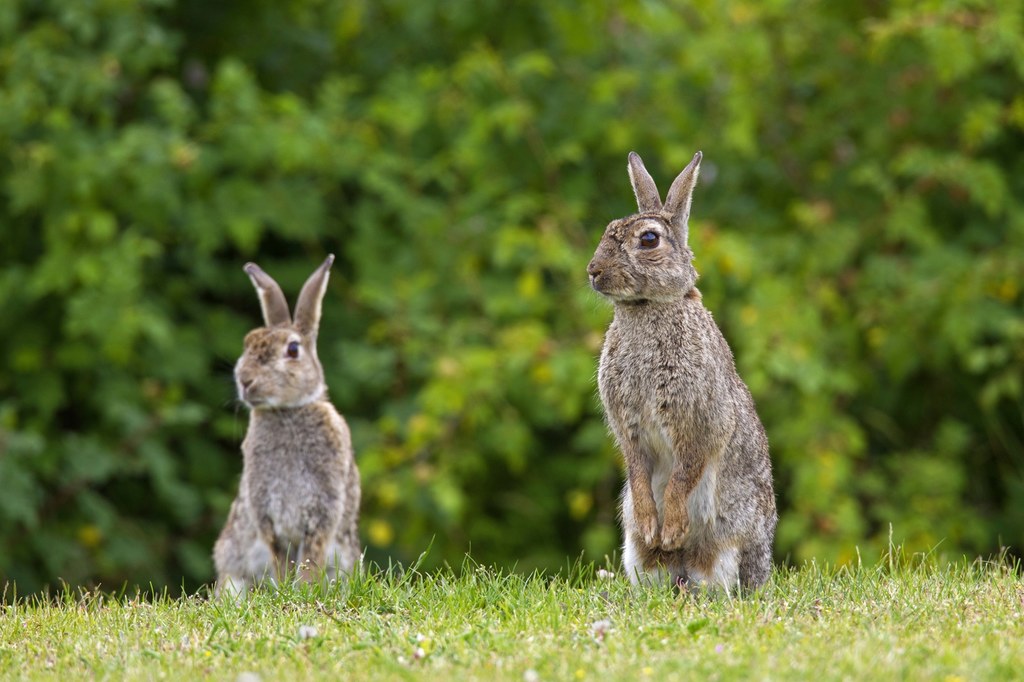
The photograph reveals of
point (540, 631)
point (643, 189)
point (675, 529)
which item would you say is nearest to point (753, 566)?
point (675, 529)

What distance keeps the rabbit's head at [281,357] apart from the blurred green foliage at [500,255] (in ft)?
7.38

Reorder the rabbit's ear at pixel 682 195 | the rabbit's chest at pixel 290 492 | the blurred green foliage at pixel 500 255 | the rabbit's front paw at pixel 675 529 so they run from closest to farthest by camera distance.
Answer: the rabbit's front paw at pixel 675 529 < the rabbit's ear at pixel 682 195 < the rabbit's chest at pixel 290 492 < the blurred green foliage at pixel 500 255

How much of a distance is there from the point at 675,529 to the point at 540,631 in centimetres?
101

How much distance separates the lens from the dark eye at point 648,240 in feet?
21.0

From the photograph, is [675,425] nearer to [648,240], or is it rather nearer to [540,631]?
[648,240]

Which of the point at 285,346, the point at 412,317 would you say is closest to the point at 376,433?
the point at 412,317

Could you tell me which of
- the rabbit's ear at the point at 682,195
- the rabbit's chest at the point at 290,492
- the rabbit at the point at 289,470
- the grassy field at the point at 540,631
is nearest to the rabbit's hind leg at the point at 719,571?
the grassy field at the point at 540,631

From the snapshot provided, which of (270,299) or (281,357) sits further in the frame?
(270,299)

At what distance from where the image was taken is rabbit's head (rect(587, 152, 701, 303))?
635cm

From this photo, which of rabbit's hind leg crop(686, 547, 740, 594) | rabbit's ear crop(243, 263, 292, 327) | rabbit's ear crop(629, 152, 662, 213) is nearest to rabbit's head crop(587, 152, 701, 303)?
rabbit's ear crop(629, 152, 662, 213)

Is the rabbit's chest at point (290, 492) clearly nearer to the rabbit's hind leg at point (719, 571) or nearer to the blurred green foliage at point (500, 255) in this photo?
the rabbit's hind leg at point (719, 571)

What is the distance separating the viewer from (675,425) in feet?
20.6

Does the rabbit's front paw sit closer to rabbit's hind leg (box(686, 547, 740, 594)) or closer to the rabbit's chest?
rabbit's hind leg (box(686, 547, 740, 594))

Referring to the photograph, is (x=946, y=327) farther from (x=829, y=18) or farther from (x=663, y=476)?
(x=663, y=476)
